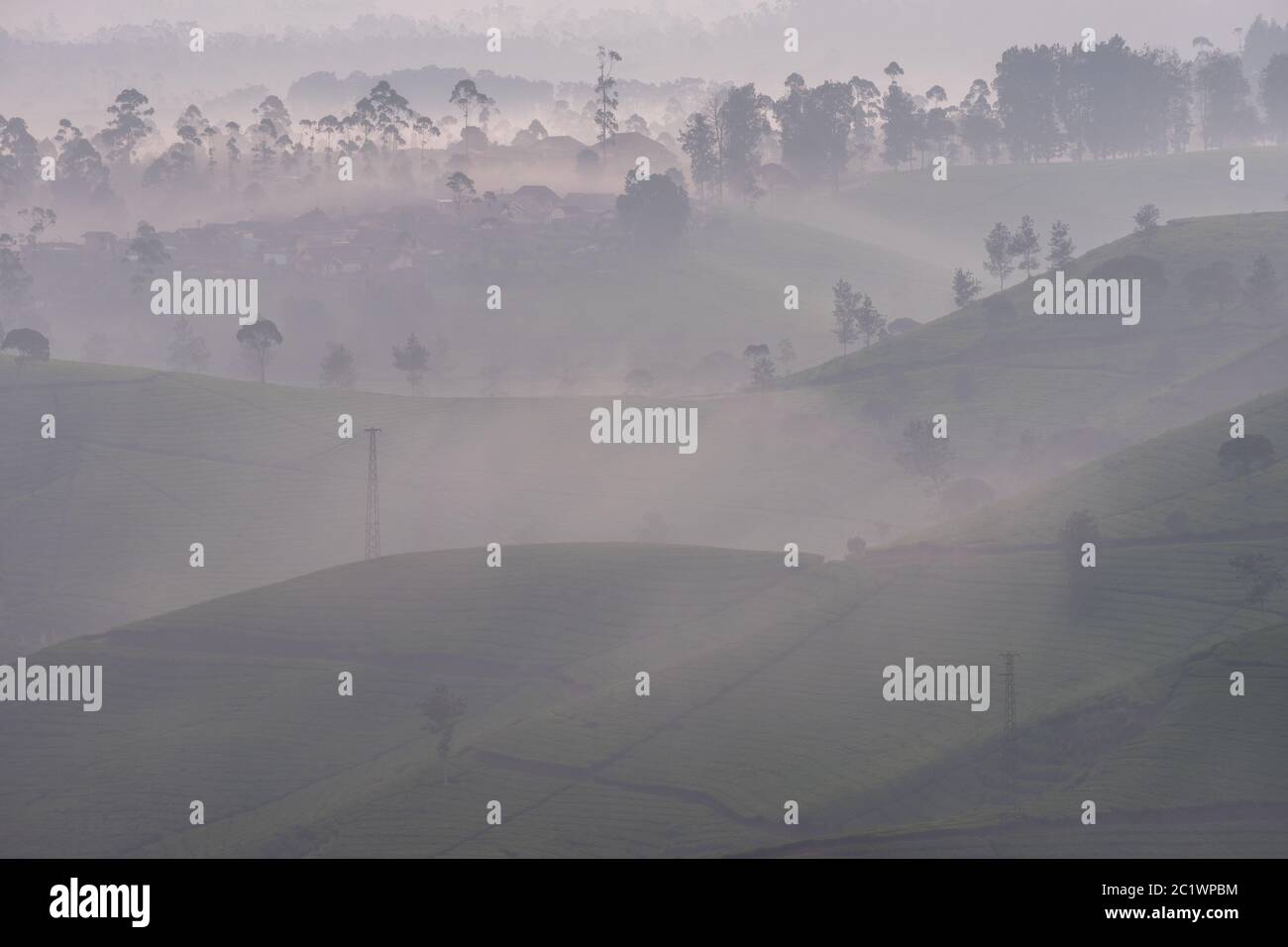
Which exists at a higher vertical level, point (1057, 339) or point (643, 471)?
point (1057, 339)

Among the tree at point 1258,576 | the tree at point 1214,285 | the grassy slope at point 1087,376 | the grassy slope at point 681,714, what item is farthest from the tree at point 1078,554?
the tree at point 1214,285

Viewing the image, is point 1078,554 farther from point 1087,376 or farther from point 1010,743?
point 1087,376

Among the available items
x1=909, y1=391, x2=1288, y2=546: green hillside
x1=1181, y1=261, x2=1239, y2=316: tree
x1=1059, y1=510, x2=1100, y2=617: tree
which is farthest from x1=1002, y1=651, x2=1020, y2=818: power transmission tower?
x1=1181, y1=261, x2=1239, y2=316: tree

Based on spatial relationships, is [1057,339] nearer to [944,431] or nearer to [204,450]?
[944,431]

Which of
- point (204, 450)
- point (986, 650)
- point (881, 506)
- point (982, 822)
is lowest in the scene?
point (982, 822)

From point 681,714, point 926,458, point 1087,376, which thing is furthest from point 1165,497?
point 1087,376

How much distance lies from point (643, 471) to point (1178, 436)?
5923 centimetres

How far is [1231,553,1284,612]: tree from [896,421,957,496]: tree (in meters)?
51.4

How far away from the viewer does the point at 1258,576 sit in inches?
4338

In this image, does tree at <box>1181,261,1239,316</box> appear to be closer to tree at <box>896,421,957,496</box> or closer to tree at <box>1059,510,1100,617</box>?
tree at <box>896,421,957,496</box>

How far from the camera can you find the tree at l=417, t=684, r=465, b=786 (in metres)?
98.2

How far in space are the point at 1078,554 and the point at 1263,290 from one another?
84.3m
